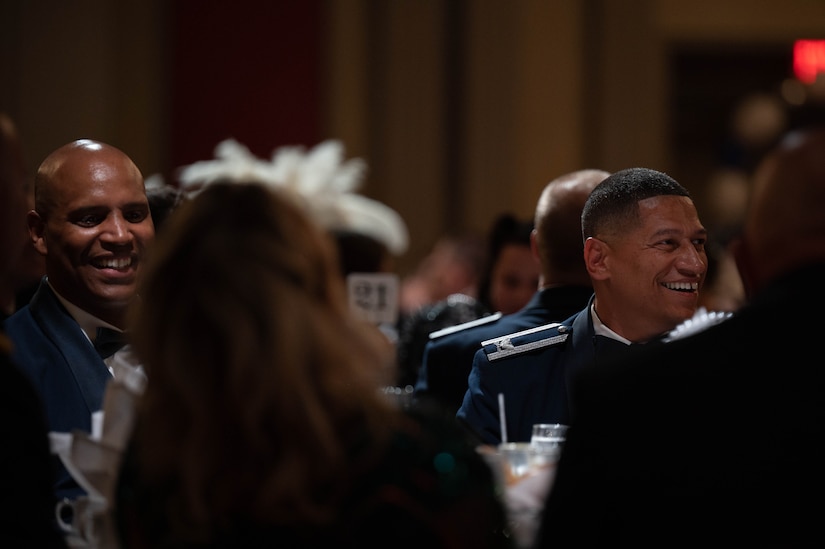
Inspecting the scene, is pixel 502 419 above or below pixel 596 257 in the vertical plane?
below

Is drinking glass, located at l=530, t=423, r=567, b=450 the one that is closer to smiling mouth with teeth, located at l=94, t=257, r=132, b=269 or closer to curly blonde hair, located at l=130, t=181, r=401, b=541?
curly blonde hair, located at l=130, t=181, r=401, b=541

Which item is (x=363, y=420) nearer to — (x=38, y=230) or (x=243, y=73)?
(x=38, y=230)

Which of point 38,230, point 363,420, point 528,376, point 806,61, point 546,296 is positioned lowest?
point 528,376

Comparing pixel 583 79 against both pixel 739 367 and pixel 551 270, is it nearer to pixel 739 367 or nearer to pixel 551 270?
pixel 551 270

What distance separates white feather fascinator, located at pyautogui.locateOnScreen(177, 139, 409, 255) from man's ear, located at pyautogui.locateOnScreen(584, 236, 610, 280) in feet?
12.6

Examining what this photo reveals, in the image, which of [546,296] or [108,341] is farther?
[546,296]

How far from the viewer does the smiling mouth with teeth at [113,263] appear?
3.12m

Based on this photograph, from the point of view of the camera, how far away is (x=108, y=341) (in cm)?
302

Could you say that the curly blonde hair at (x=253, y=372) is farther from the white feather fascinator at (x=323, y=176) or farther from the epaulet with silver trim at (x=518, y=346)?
the white feather fascinator at (x=323, y=176)

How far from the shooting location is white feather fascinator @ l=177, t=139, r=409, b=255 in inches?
299

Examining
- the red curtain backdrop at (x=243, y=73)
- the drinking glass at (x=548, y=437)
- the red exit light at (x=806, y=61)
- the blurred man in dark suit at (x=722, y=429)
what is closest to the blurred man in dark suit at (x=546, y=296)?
the drinking glass at (x=548, y=437)

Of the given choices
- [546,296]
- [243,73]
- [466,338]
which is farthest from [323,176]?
[546,296]

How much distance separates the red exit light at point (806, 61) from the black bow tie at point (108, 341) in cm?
830

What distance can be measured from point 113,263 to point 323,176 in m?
4.94
